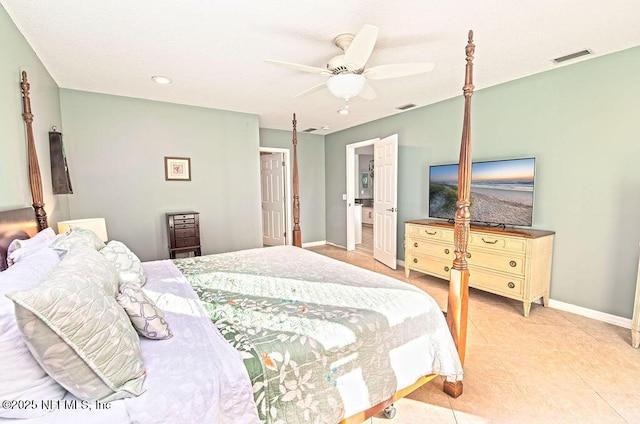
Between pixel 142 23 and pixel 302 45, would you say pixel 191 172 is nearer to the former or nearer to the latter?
pixel 142 23

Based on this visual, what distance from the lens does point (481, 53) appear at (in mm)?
2570

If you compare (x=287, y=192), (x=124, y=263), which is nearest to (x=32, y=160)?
(x=124, y=263)

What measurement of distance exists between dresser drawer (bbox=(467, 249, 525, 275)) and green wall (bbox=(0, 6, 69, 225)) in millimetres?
3608

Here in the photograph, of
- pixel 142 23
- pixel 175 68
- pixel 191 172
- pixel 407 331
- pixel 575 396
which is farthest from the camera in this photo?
pixel 191 172

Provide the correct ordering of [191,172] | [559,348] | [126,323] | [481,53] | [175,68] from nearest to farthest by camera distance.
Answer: [126,323]
[559,348]
[481,53]
[175,68]
[191,172]

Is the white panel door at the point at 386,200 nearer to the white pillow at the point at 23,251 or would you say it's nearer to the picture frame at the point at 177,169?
the picture frame at the point at 177,169

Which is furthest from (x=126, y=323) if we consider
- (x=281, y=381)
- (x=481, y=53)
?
(x=481, y=53)

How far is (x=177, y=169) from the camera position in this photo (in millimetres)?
4184

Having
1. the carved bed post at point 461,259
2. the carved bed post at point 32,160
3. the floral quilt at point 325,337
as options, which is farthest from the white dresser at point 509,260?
the carved bed post at point 32,160

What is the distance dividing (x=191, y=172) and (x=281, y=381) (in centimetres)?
379

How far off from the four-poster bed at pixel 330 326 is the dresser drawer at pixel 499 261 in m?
1.32

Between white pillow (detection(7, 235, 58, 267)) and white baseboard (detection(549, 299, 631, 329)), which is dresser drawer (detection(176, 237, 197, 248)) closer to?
white pillow (detection(7, 235, 58, 267))

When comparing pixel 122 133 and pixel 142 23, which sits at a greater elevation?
pixel 142 23

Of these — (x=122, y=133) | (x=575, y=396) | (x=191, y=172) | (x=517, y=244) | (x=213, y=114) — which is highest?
(x=213, y=114)
